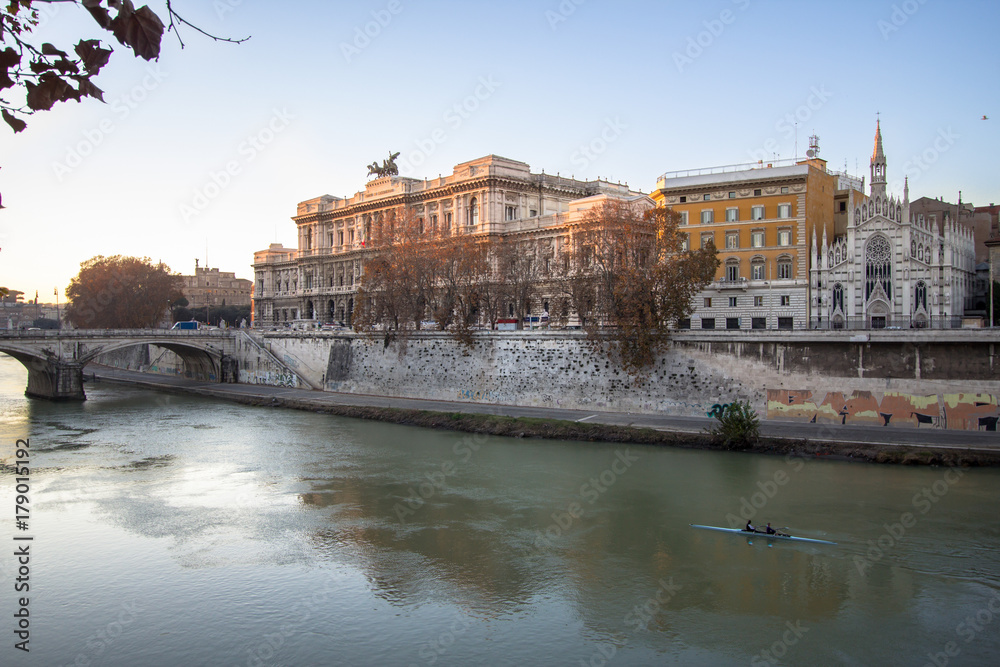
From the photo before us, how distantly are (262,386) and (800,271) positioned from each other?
27.9m

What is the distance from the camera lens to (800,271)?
3117cm

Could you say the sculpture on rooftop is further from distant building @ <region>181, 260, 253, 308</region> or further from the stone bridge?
distant building @ <region>181, 260, 253, 308</region>

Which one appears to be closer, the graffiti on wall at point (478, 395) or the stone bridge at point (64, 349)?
the graffiti on wall at point (478, 395)

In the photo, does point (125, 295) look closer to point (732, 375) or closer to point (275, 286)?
point (275, 286)

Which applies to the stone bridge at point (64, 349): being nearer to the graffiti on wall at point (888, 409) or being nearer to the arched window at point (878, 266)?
the graffiti on wall at point (888, 409)

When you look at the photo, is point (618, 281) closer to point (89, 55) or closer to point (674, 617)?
point (674, 617)

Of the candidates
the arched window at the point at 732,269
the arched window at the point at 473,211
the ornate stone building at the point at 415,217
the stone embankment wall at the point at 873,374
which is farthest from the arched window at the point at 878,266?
the arched window at the point at 473,211

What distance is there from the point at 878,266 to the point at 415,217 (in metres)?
27.5

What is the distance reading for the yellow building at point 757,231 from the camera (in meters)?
31.2

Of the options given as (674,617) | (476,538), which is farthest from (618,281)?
(674,617)

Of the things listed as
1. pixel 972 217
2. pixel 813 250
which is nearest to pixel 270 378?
pixel 813 250

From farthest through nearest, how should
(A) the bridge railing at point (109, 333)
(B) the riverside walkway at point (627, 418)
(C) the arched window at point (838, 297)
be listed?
(A) the bridge railing at point (109, 333) → (C) the arched window at point (838, 297) → (B) the riverside walkway at point (627, 418)

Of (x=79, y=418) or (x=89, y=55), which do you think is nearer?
(x=89, y=55)

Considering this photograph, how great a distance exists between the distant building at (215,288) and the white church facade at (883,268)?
85.7 meters
